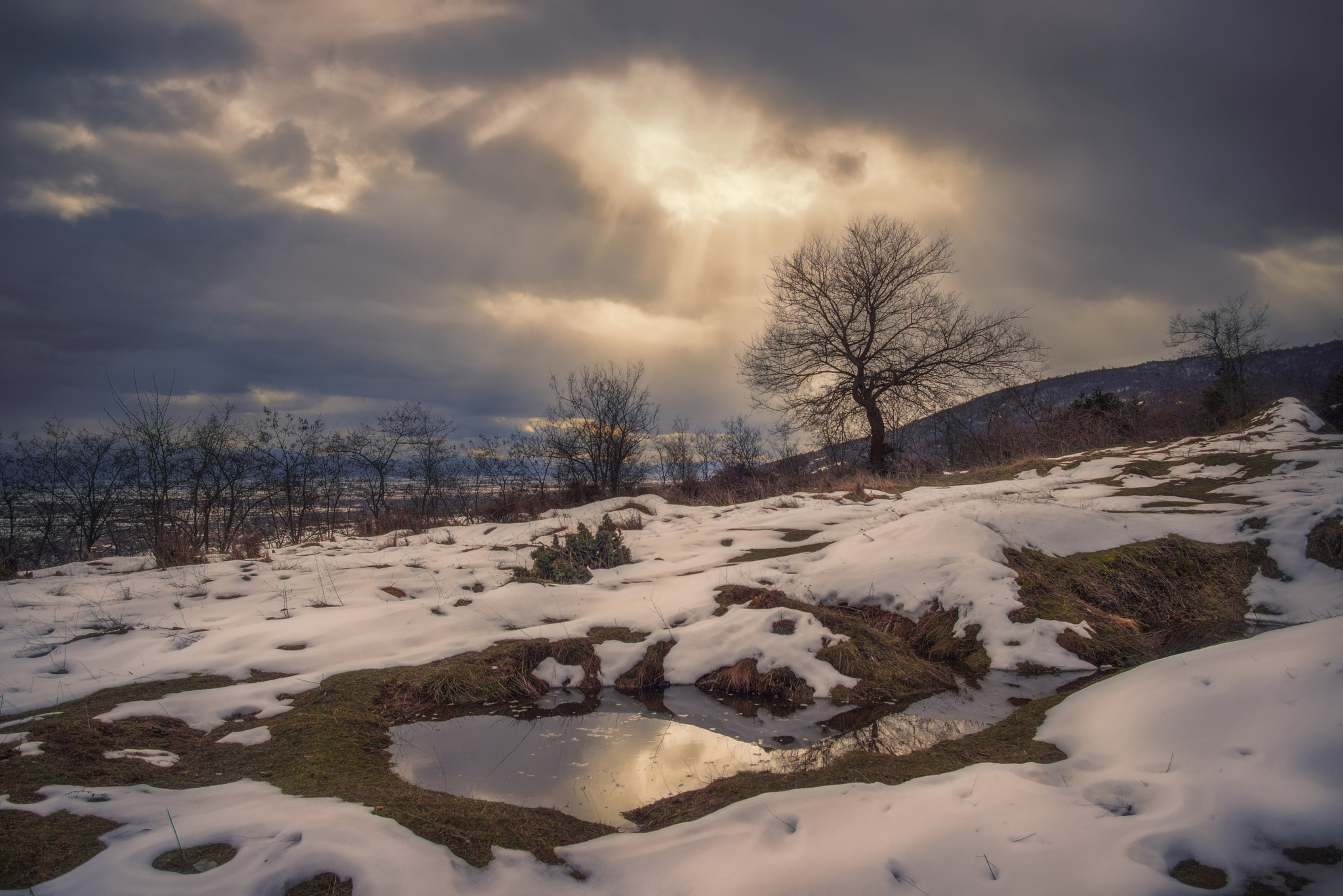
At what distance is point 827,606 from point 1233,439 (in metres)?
9.06

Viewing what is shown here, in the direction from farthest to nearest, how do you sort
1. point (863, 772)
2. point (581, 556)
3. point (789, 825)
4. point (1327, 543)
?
point (581, 556) < point (1327, 543) < point (863, 772) < point (789, 825)

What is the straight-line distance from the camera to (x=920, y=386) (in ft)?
58.2

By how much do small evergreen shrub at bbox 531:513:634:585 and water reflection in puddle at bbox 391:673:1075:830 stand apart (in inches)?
92.4

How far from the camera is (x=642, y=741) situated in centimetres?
343

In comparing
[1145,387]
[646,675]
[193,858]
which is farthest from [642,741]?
[1145,387]

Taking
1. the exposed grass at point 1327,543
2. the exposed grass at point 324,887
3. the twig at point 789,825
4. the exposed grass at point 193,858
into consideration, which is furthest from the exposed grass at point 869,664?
the exposed grass at point 1327,543

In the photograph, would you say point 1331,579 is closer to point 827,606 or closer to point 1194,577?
point 1194,577

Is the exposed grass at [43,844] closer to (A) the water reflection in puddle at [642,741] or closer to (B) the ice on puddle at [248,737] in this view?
(B) the ice on puddle at [248,737]

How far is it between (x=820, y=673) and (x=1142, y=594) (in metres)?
3.19

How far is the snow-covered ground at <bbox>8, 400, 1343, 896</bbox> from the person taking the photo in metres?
1.82

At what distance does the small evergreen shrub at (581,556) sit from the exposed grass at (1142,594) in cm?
437

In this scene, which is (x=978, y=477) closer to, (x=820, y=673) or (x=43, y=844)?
(x=820, y=673)

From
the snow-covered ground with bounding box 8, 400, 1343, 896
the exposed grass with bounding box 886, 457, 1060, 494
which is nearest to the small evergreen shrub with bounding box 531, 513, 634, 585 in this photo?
the snow-covered ground with bounding box 8, 400, 1343, 896

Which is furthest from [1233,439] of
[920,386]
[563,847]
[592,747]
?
[563,847]
